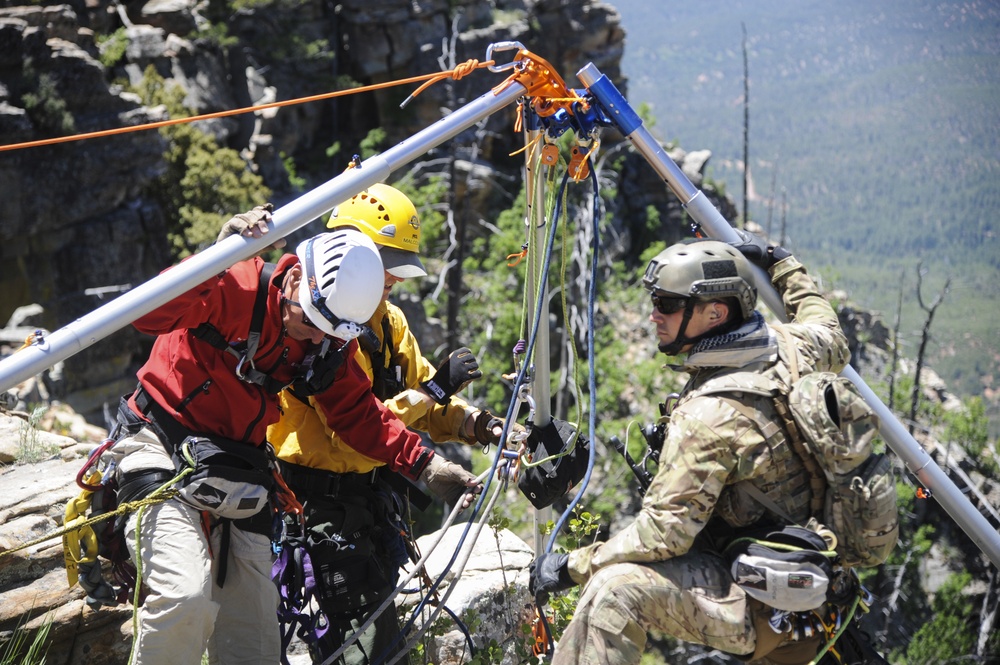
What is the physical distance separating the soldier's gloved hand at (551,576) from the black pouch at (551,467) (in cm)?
65

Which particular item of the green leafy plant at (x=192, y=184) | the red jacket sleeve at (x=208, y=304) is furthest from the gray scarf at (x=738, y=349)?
the green leafy plant at (x=192, y=184)

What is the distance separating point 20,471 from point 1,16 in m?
22.3

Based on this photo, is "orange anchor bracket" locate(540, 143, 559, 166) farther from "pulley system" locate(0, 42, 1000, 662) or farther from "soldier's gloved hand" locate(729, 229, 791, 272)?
"soldier's gloved hand" locate(729, 229, 791, 272)

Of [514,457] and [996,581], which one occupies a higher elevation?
[514,457]

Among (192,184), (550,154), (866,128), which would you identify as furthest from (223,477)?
(866,128)

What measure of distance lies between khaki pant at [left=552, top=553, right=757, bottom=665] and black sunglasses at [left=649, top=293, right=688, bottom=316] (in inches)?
42.8

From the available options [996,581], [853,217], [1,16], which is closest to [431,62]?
[1,16]

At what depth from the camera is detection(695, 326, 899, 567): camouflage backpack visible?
329 centimetres

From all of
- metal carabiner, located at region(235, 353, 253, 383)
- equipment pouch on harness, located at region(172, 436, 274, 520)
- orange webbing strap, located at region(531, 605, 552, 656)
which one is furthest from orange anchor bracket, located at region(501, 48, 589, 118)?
orange webbing strap, located at region(531, 605, 552, 656)

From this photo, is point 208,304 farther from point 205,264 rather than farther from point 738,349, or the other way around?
point 738,349

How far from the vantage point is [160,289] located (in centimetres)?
302

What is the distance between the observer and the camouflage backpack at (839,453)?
329cm

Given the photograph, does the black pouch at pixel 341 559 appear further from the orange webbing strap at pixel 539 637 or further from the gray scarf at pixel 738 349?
the gray scarf at pixel 738 349

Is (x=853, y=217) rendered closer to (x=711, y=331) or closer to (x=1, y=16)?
(x=1, y=16)
